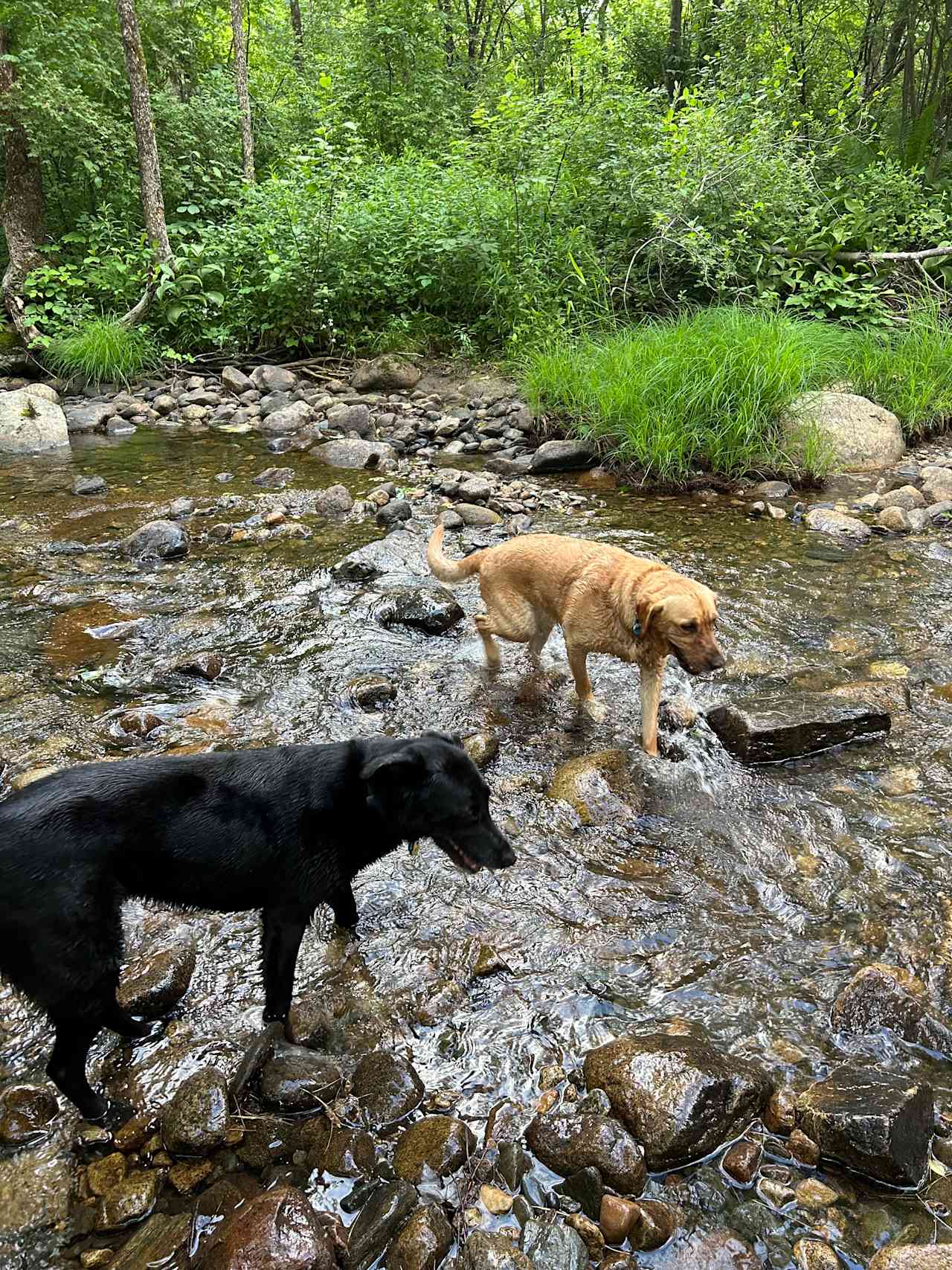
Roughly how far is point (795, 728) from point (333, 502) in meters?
5.87

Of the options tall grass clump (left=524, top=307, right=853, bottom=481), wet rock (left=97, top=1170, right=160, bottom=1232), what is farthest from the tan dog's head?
tall grass clump (left=524, top=307, right=853, bottom=481)

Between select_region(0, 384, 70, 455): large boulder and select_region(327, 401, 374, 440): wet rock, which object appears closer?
select_region(0, 384, 70, 455): large boulder

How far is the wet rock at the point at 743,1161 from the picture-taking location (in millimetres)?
2475

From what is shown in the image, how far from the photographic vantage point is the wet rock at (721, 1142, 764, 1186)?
247 cm

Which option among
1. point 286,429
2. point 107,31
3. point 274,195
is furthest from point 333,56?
point 286,429

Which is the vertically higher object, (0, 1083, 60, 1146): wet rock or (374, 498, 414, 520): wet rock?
(0, 1083, 60, 1146): wet rock

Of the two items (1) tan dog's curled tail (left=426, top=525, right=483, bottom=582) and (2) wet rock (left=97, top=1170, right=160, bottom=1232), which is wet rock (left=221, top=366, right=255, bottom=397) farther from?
(2) wet rock (left=97, top=1170, right=160, bottom=1232)

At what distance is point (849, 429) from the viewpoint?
32.6ft

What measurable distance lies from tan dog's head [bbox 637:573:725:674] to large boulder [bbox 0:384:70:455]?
10.2m

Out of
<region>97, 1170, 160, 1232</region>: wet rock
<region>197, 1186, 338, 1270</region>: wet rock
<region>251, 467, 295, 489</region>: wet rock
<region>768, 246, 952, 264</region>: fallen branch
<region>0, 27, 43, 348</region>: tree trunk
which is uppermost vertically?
<region>0, 27, 43, 348</region>: tree trunk

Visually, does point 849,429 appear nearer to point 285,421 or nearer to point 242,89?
point 285,421

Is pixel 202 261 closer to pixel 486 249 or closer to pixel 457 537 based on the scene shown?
pixel 486 249

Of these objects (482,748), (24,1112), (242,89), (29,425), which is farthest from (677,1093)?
(242,89)

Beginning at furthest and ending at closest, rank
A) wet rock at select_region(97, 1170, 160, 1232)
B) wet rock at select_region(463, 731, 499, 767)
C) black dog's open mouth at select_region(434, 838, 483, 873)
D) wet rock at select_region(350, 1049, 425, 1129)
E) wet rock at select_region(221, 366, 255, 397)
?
1. wet rock at select_region(221, 366, 255, 397)
2. wet rock at select_region(463, 731, 499, 767)
3. black dog's open mouth at select_region(434, 838, 483, 873)
4. wet rock at select_region(350, 1049, 425, 1129)
5. wet rock at select_region(97, 1170, 160, 1232)
